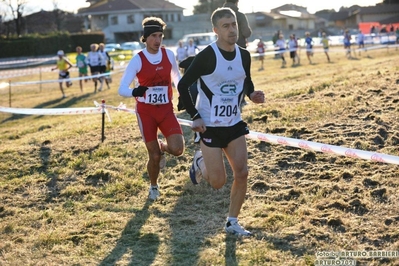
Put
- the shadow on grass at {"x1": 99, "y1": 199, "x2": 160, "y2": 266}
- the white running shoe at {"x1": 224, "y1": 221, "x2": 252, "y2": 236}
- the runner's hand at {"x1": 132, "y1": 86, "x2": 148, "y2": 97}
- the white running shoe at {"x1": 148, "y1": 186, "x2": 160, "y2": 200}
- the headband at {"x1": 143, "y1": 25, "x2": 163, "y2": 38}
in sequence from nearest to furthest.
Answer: the shadow on grass at {"x1": 99, "y1": 199, "x2": 160, "y2": 266}
the white running shoe at {"x1": 224, "y1": 221, "x2": 252, "y2": 236}
the runner's hand at {"x1": 132, "y1": 86, "x2": 148, "y2": 97}
the headband at {"x1": 143, "y1": 25, "x2": 163, "y2": 38}
the white running shoe at {"x1": 148, "y1": 186, "x2": 160, "y2": 200}

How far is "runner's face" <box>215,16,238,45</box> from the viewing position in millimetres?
5562

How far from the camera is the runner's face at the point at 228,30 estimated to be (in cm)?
556

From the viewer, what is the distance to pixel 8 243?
614 cm

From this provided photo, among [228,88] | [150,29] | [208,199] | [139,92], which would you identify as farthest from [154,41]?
[208,199]

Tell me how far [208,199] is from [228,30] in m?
2.41

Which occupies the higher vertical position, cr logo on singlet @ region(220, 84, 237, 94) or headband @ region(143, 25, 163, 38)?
headband @ region(143, 25, 163, 38)

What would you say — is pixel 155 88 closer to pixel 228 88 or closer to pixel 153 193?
pixel 153 193

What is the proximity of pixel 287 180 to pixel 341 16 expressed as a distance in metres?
114

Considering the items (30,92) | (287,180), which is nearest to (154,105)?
(287,180)

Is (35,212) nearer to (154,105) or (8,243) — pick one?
(8,243)

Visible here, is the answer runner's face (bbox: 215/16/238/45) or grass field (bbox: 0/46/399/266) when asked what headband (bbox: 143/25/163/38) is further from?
grass field (bbox: 0/46/399/266)

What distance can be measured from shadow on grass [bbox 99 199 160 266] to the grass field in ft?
0.04

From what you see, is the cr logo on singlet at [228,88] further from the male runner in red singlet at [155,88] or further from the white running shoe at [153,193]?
the white running shoe at [153,193]

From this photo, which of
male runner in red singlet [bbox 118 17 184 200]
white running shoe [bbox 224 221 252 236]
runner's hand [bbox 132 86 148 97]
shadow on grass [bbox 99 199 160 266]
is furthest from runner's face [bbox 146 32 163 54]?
white running shoe [bbox 224 221 252 236]
